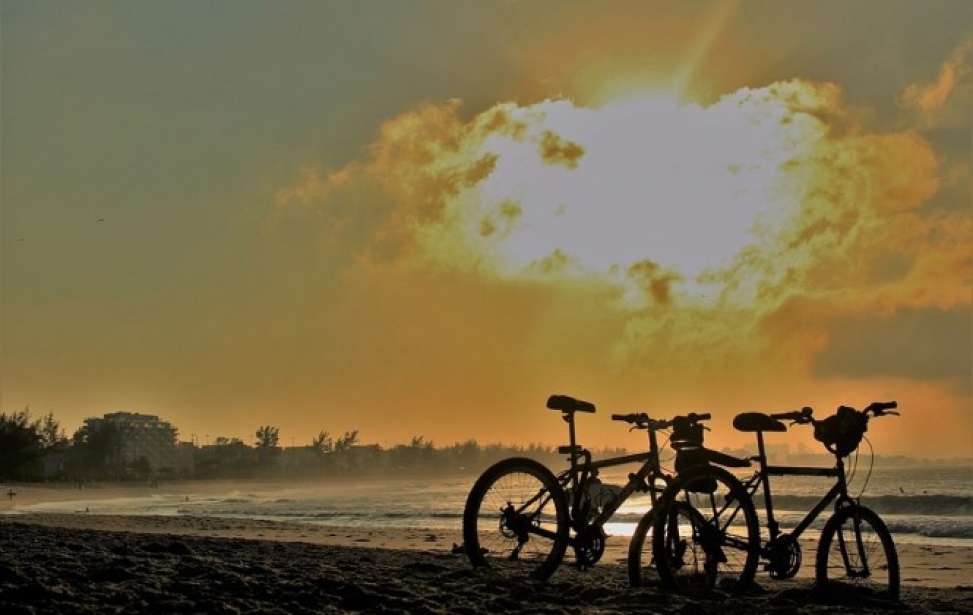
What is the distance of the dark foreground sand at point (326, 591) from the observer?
546cm

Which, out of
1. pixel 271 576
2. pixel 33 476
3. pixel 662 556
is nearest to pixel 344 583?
pixel 271 576

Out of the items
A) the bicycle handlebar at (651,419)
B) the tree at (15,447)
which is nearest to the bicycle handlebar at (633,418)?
the bicycle handlebar at (651,419)

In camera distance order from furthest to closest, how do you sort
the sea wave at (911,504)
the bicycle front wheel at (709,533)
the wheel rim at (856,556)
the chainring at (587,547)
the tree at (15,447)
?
the tree at (15,447), the sea wave at (911,504), the chainring at (587,547), the wheel rim at (856,556), the bicycle front wheel at (709,533)

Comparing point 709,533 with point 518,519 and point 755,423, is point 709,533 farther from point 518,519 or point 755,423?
point 518,519

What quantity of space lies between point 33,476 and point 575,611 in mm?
128383

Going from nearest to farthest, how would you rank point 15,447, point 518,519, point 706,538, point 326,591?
point 326,591, point 706,538, point 518,519, point 15,447

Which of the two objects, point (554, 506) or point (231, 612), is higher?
point (554, 506)

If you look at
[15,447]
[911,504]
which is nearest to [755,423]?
[911,504]

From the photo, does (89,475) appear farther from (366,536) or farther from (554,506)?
(554,506)

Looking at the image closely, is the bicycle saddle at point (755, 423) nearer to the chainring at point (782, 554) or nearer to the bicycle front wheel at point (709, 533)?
the bicycle front wheel at point (709, 533)

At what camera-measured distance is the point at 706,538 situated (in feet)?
24.5

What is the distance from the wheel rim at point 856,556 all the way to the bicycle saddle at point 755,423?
3.35ft

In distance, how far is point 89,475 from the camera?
160 meters

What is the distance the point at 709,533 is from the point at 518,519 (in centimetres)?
177
